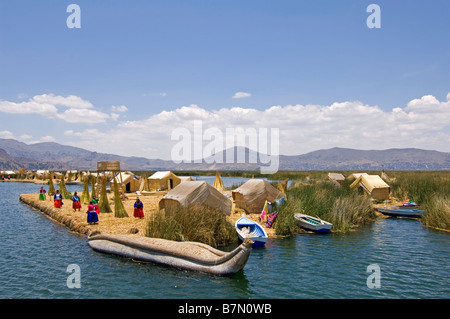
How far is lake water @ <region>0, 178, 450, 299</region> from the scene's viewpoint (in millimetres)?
9836

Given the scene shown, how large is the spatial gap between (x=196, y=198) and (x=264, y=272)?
7.23m

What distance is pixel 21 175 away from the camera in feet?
303

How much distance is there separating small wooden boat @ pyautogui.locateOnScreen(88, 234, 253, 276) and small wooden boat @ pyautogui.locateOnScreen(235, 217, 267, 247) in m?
3.22

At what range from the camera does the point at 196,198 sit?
17.9 m

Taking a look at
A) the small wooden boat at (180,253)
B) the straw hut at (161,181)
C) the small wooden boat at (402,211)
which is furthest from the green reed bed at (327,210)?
the straw hut at (161,181)

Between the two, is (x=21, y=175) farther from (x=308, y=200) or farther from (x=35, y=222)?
(x=308, y=200)

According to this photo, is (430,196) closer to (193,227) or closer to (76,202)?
(193,227)

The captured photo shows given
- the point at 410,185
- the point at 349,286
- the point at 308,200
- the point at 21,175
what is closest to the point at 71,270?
the point at 349,286
